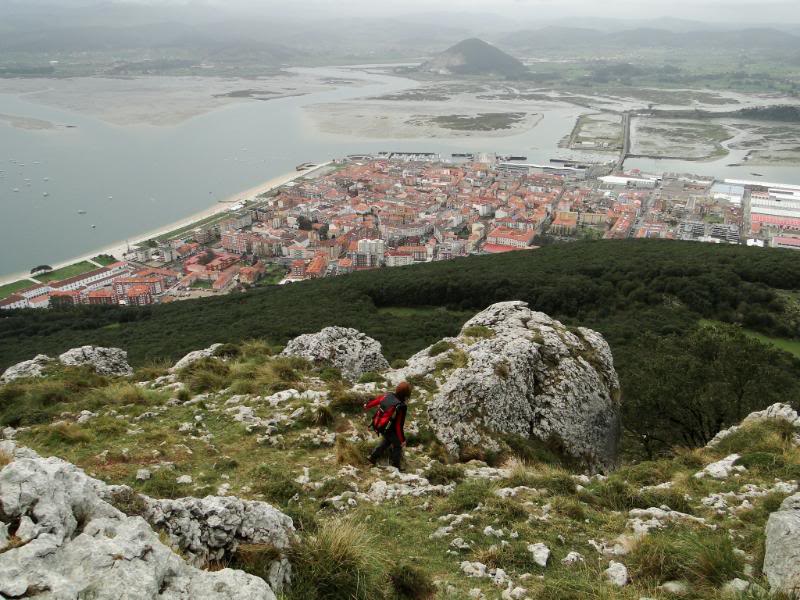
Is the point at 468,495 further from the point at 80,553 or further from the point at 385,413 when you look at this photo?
the point at 80,553

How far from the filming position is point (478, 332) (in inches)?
463

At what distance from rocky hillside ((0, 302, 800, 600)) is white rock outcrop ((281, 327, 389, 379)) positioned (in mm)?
61

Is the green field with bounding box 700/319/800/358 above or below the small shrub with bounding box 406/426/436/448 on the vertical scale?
below

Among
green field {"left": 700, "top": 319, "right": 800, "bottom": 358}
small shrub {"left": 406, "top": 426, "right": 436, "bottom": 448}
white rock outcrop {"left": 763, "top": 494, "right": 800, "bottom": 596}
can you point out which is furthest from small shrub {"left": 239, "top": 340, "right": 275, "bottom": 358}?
green field {"left": 700, "top": 319, "right": 800, "bottom": 358}

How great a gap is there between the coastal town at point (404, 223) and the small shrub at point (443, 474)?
41.9 metres

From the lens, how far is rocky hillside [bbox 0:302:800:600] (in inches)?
133

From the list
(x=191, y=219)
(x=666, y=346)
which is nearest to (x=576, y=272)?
(x=666, y=346)

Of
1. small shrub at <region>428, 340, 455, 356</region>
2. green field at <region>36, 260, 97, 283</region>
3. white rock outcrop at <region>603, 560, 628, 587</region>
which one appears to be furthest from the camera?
green field at <region>36, 260, 97, 283</region>

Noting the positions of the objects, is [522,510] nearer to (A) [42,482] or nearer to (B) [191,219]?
(A) [42,482]

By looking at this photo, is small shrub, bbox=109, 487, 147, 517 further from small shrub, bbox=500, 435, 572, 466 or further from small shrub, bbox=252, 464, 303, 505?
small shrub, bbox=500, 435, 572, 466

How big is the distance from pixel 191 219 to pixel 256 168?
21825 millimetres

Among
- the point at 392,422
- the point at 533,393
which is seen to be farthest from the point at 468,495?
the point at 533,393

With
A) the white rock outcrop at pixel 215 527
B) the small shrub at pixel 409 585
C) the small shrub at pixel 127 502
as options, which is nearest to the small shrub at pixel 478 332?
the small shrub at pixel 409 585

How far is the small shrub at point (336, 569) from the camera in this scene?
12.3 feet
